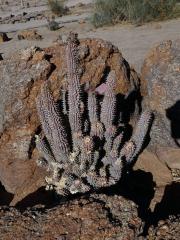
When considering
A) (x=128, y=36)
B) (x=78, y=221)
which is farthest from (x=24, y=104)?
(x=128, y=36)

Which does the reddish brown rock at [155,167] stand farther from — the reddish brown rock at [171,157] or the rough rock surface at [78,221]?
the rough rock surface at [78,221]

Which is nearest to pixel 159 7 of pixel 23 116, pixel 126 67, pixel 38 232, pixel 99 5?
pixel 99 5

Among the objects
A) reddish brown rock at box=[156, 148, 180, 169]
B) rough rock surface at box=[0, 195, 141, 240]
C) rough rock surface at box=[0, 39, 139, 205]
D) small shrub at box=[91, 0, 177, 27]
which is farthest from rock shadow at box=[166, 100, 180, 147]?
small shrub at box=[91, 0, 177, 27]

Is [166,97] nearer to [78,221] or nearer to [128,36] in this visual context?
[78,221]

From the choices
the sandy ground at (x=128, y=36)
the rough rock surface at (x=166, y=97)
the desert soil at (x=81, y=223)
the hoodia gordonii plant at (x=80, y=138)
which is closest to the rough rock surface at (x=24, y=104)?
the hoodia gordonii plant at (x=80, y=138)

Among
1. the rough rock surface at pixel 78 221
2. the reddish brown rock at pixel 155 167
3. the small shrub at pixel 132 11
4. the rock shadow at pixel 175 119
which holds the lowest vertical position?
the small shrub at pixel 132 11

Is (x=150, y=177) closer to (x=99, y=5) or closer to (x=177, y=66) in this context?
(x=177, y=66)
